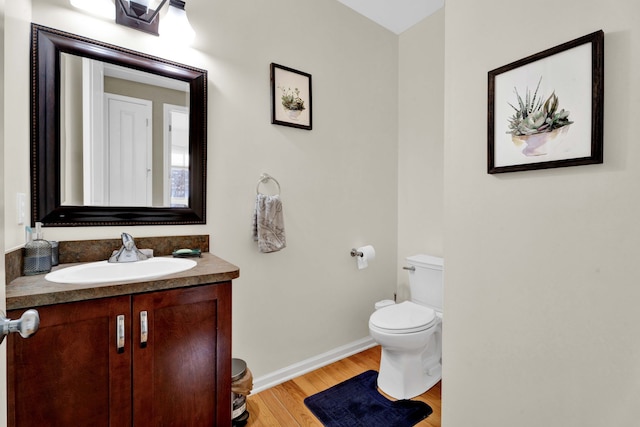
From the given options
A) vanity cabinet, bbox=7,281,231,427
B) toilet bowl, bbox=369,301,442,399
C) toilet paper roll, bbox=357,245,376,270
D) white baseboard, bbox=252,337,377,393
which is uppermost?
toilet paper roll, bbox=357,245,376,270

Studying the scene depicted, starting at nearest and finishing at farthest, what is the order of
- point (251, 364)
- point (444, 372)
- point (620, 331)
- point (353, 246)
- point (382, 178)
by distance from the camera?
point (620, 331) < point (444, 372) < point (251, 364) < point (353, 246) < point (382, 178)

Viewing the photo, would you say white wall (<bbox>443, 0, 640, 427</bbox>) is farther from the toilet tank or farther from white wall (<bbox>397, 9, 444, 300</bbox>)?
white wall (<bbox>397, 9, 444, 300</bbox>)

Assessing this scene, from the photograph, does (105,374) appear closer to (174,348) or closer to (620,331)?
(174,348)

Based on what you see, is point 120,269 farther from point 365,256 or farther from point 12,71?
point 365,256

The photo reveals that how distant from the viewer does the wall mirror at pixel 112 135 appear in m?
1.34

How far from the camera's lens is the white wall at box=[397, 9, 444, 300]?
7.82 feet

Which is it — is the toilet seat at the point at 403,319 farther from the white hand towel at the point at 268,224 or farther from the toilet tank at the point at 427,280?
the white hand towel at the point at 268,224

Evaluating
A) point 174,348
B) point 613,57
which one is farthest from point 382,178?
point 174,348

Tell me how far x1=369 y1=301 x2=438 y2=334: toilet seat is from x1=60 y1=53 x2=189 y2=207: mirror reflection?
1.36 metres

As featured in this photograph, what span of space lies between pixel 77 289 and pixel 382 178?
7.14 ft

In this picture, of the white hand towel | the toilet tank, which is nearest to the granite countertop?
the white hand towel

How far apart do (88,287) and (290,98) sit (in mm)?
1574

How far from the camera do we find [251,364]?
1935mm

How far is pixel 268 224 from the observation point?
1892mm
